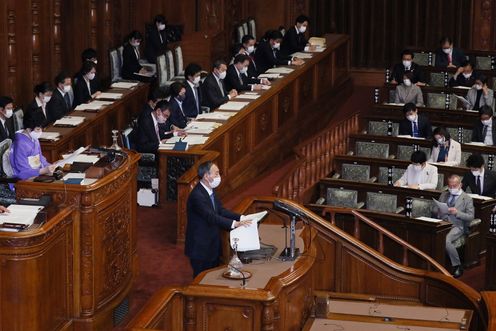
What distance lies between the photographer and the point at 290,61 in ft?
54.6

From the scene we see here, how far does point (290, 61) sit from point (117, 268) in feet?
24.4

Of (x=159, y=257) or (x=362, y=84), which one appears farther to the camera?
(x=362, y=84)

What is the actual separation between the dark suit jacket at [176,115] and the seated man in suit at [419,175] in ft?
8.39

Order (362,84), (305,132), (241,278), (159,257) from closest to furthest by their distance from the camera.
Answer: (241,278) < (159,257) < (305,132) < (362,84)

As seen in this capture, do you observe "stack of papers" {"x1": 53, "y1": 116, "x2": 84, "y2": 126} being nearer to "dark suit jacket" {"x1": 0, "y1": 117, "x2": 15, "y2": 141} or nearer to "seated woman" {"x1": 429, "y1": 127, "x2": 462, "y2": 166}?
"dark suit jacket" {"x1": 0, "y1": 117, "x2": 15, "y2": 141}

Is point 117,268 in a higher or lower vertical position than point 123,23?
lower

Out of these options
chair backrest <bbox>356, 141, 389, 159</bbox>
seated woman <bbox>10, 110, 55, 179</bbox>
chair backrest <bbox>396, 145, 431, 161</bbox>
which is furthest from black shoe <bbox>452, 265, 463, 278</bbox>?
seated woman <bbox>10, 110, 55, 179</bbox>

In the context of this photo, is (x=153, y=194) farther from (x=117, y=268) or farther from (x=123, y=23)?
(x=123, y=23)

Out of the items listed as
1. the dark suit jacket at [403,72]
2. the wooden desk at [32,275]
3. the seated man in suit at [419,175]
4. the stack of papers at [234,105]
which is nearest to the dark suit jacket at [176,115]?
the stack of papers at [234,105]

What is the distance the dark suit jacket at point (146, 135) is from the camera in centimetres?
1341

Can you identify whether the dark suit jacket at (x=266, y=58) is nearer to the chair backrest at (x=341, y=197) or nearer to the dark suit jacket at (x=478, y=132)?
the dark suit jacket at (x=478, y=132)

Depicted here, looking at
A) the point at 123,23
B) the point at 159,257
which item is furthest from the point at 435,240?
the point at 123,23

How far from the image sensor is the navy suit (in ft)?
30.9

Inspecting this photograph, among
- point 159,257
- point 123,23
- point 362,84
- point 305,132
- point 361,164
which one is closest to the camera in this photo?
point 159,257
